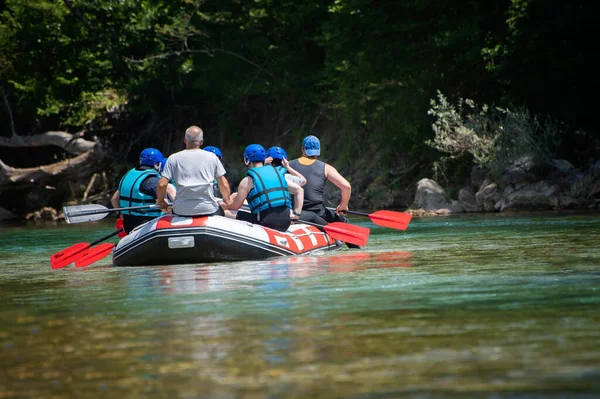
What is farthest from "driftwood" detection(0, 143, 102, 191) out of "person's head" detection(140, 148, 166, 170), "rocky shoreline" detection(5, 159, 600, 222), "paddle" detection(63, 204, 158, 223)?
"person's head" detection(140, 148, 166, 170)

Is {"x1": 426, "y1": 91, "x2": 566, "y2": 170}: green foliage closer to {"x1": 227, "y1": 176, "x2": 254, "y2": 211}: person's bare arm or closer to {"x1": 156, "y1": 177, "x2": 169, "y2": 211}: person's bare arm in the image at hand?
{"x1": 227, "y1": 176, "x2": 254, "y2": 211}: person's bare arm

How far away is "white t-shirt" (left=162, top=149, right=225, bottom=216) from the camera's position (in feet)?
39.2

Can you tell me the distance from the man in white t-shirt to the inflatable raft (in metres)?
0.16

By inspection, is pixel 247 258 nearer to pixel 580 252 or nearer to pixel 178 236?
pixel 178 236

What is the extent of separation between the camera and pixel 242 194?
41.9ft

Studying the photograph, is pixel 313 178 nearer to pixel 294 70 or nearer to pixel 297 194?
pixel 297 194

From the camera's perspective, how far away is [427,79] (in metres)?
27.9


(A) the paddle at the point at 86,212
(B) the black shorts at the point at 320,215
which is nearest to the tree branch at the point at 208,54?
(B) the black shorts at the point at 320,215

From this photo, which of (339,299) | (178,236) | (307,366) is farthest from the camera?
(178,236)

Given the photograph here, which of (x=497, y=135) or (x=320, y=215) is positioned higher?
(x=497, y=135)

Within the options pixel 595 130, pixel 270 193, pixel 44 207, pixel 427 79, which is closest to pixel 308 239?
pixel 270 193

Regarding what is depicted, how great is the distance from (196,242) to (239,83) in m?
22.8

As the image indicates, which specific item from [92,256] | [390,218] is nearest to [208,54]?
[390,218]

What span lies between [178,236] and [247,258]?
0.89 meters
